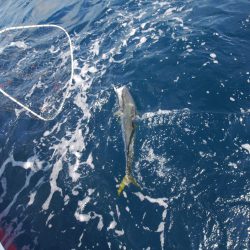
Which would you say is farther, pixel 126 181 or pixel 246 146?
pixel 126 181

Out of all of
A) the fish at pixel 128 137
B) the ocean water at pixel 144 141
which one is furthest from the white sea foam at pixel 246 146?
the fish at pixel 128 137

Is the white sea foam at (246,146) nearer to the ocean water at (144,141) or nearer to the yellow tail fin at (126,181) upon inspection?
the ocean water at (144,141)

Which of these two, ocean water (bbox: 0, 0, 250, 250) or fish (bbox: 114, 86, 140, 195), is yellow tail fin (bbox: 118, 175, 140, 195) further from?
ocean water (bbox: 0, 0, 250, 250)

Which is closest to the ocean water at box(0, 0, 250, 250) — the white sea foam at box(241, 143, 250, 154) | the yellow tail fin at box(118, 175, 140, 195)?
the white sea foam at box(241, 143, 250, 154)

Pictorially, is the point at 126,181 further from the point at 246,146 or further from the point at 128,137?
the point at 246,146

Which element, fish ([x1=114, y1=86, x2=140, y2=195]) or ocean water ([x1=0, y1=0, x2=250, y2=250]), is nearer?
ocean water ([x1=0, y1=0, x2=250, y2=250])

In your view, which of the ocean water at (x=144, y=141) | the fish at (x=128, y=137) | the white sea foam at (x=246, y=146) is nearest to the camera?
the ocean water at (x=144, y=141)

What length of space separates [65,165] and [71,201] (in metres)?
1.56

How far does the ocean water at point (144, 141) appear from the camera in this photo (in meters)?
8.27

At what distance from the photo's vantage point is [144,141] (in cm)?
995

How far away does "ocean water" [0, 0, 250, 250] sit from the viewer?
8266 millimetres

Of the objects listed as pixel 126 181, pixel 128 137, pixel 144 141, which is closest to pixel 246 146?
pixel 144 141

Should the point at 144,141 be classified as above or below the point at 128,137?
below

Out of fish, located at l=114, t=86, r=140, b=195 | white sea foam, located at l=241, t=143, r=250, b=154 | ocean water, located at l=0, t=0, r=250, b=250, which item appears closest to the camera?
ocean water, located at l=0, t=0, r=250, b=250
